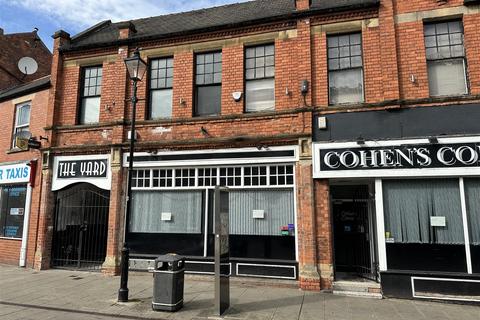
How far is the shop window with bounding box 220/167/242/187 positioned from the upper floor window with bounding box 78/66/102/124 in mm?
5047

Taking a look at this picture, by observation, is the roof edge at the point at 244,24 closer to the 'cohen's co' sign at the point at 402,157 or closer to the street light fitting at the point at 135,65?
the street light fitting at the point at 135,65

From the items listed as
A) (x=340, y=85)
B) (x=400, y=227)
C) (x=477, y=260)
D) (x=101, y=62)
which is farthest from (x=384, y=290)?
(x=101, y=62)

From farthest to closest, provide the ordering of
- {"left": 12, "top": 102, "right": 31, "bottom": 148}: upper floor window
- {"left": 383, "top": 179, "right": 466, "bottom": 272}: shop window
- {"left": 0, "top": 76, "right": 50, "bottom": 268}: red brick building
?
{"left": 12, "top": 102, "right": 31, "bottom": 148}: upper floor window → {"left": 0, "top": 76, "right": 50, "bottom": 268}: red brick building → {"left": 383, "top": 179, "right": 466, "bottom": 272}: shop window

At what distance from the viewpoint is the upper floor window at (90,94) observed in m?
12.2

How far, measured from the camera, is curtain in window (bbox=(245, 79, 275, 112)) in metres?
10.5

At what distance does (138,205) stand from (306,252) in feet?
17.9

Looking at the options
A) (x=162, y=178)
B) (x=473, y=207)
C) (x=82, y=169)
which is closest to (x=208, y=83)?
(x=162, y=178)

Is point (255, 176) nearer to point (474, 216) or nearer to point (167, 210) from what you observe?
point (167, 210)

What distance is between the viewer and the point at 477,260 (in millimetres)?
8148

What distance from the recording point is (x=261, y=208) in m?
10.0

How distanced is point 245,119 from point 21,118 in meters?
9.29

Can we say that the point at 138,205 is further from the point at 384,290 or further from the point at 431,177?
the point at 431,177

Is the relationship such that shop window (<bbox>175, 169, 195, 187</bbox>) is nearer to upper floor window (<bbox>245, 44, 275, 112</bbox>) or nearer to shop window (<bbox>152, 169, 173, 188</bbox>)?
shop window (<bbox>152, 169, 173, 188</bbox>)

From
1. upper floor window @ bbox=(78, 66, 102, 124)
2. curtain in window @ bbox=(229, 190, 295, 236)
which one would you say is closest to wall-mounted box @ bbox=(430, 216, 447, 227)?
curtain in window @ bbox=(229, 190, 295, 236)
